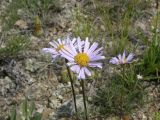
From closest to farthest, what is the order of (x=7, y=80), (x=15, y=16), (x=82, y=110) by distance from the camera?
(x=82, y=110) < (x=7, y=80) < (x=15, y=16)

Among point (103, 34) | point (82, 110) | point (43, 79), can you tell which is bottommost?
point (82, 110)

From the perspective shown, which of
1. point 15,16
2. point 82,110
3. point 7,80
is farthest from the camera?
point 15,16

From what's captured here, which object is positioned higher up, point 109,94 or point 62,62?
point 62,62

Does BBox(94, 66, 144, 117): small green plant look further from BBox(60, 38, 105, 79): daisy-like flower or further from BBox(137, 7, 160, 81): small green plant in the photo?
BBox(60, 38, 105, 79): daisy-like flower

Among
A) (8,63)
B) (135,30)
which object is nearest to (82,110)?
(8,63)

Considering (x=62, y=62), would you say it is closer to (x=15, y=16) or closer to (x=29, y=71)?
(x=29, y=71)

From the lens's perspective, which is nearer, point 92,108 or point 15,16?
point 92,108

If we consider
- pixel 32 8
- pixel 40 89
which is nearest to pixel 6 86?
pixel 40 89

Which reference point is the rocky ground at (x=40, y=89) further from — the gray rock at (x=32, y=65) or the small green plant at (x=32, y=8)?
the small green plant at (x=32, y=8)
